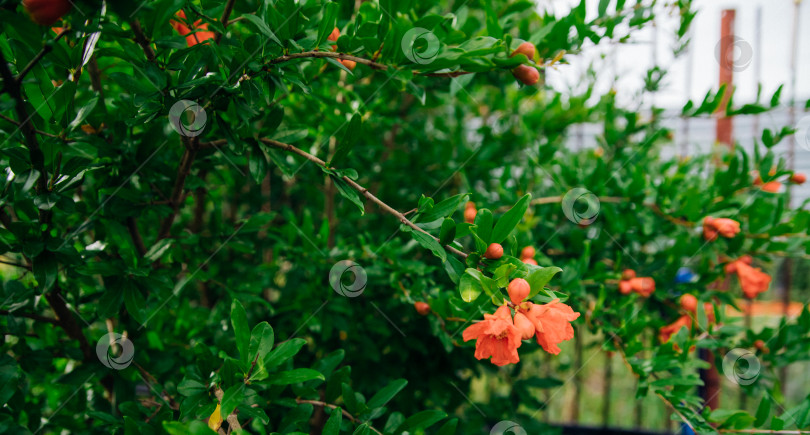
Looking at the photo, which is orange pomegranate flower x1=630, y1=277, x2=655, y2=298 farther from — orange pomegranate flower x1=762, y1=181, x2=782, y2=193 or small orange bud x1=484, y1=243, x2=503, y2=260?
small orange bud x1=484, y1=243, x2=503, y2=260

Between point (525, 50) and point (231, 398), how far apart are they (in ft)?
2.19

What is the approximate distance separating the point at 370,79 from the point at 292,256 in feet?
1.82

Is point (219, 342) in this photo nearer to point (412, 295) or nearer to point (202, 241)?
point (202, 241)

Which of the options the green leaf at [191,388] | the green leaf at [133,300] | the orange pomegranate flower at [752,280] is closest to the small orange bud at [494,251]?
the green leaf at [191,388]

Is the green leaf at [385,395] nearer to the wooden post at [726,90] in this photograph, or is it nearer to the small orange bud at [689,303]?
the small orange bud at [689,303]

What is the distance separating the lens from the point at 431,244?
0.68 metres

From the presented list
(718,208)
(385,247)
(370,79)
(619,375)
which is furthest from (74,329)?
(619,375)

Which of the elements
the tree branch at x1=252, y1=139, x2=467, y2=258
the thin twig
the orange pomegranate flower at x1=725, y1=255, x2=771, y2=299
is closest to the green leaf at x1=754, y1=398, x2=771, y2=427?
the orange pomegranate flower at x1=725, y1=255, x2=771, y2=299

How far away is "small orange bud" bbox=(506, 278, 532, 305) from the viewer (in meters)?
0.64

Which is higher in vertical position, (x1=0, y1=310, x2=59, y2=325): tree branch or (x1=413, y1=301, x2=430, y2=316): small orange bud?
(x1=0, y1=310, x2=59, y2=325): tree branch

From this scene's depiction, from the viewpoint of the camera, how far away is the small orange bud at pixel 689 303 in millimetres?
1180

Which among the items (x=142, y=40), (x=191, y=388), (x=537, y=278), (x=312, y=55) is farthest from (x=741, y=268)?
(x=142, y=40)

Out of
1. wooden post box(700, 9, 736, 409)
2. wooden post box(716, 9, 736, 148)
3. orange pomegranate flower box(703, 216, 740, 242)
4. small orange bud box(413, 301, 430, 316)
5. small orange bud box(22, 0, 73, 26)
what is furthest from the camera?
wooden post box(716, 9, 736, 148)

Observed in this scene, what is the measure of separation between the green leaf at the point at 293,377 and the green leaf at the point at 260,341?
0.04 metres
